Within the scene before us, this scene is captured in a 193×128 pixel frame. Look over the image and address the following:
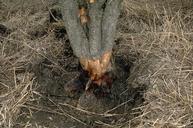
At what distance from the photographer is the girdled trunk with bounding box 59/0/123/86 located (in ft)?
6.73

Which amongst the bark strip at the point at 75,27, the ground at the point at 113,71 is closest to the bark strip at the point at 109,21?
the bark strip at the point at 75,27

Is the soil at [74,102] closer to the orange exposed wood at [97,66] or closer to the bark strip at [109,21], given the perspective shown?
the orange exposed wood at [97,66]

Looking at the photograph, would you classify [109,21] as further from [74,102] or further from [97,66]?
[74,102]

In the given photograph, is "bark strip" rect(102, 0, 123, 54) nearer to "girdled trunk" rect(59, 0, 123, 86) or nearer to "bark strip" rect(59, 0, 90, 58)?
"girdled trunk" rect(59, 0, 123, 86)

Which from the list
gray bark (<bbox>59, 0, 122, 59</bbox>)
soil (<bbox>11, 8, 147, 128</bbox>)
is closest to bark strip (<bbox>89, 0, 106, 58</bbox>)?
gray bark (<bbox>59, 0, 122, 59</bbox>)

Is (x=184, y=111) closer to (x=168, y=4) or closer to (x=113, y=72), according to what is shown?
(x=113, y=72)

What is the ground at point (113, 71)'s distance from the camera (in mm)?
2129

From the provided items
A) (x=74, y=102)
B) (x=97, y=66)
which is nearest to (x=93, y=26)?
(x=97, y=66)

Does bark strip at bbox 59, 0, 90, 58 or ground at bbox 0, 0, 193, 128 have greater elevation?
bark strip at bbox 59, 0, 90, 58

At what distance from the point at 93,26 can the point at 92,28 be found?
0.04ft

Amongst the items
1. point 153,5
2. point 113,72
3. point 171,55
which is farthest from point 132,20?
point 113,72

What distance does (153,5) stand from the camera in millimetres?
2939

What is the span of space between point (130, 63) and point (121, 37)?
262mm

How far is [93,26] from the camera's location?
209 cm
